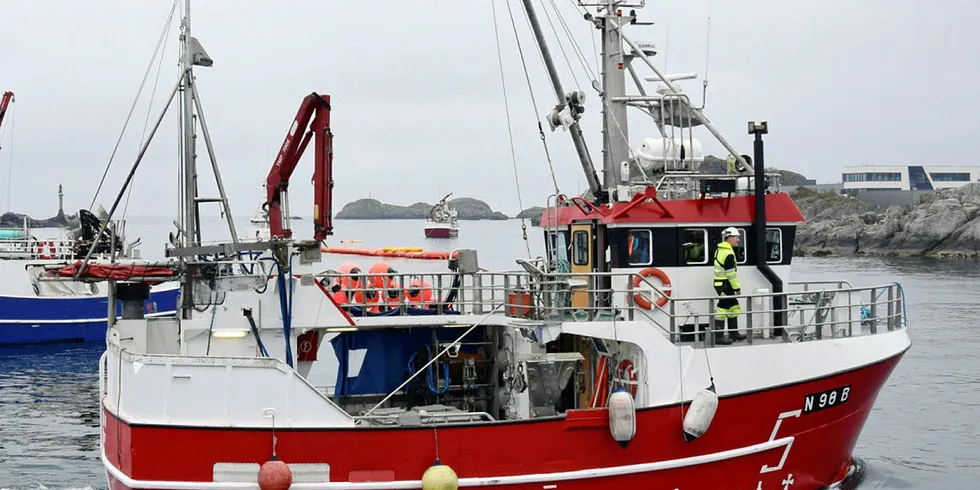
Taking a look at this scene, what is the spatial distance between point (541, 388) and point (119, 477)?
16.6 feet

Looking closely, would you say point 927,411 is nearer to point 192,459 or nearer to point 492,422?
point 492,422

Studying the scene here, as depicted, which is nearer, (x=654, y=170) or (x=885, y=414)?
(x=654, y=170)

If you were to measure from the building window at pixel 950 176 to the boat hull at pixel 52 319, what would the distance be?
4220 inches

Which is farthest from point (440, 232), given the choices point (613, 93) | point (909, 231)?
point (613, 93)

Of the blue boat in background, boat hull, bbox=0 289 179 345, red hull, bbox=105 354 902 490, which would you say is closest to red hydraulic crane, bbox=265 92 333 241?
red hull, bbox=105 354 902 490

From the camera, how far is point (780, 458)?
12.5m

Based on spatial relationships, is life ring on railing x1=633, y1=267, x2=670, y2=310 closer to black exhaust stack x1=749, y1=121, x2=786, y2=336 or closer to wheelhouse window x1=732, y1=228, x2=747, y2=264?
wheelhouse window x1=732, y1=228, x2=747, y2=264

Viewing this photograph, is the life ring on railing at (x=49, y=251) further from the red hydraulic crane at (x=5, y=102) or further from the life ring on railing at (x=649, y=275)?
the life ring on railing at (x=649, y=275)

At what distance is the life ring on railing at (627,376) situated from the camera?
1211 centimetres

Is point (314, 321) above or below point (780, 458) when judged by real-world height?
above

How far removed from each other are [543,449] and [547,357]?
4.87 ft

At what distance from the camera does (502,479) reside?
11.5 metres

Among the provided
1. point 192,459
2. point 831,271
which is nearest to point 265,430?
point 192,459

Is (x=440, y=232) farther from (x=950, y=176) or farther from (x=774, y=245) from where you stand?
(x=774, y=245)
